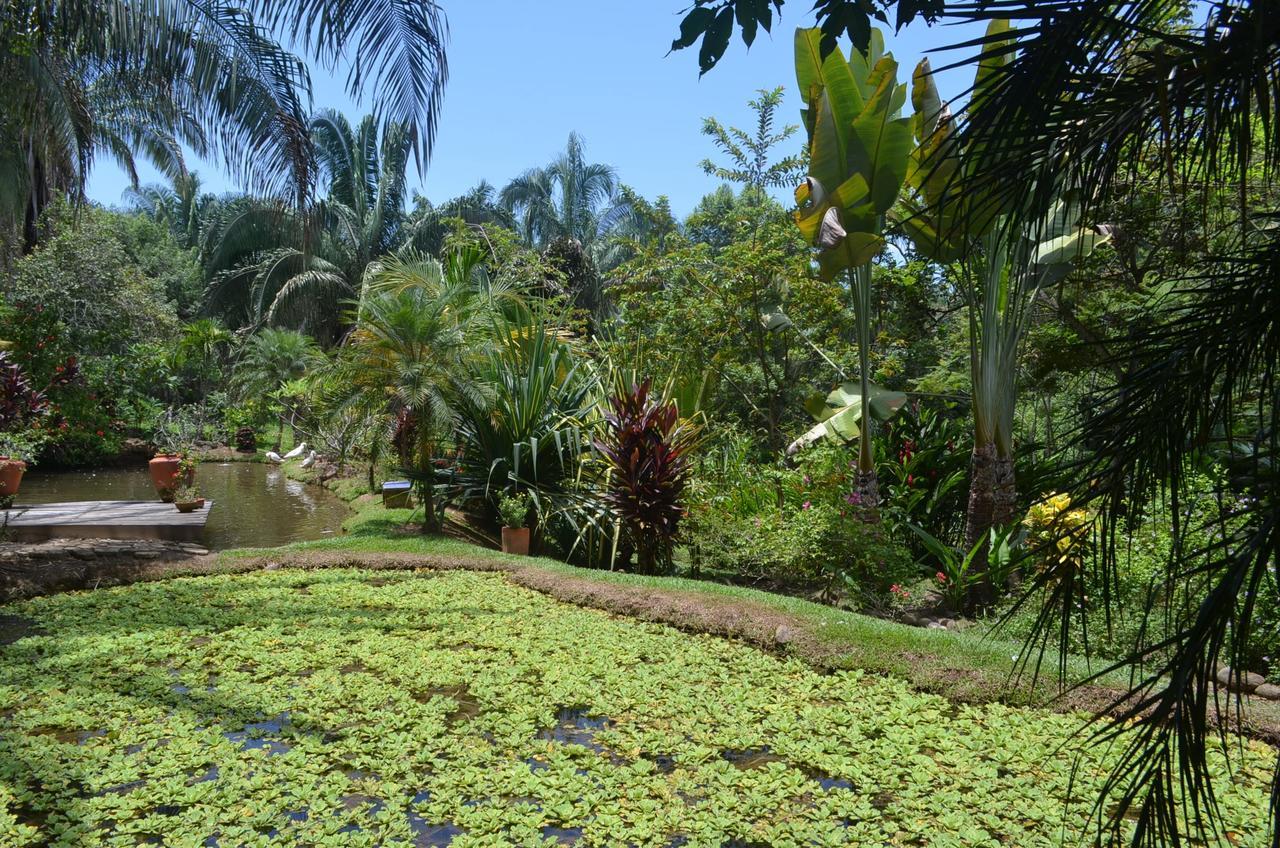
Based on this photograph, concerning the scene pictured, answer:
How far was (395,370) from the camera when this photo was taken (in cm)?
967

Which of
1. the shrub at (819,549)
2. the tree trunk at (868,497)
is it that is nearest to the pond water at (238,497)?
the shrub at (819,549)

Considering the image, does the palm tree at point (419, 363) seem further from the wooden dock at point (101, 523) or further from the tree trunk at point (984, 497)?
the tree trunk at point (984, 497)

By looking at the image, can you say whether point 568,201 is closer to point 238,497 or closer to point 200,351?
point 200,351

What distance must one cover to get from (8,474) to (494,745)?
9.54m

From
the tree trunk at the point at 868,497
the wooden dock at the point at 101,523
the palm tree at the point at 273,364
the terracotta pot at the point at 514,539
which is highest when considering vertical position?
the palm tree at the point at 273,364

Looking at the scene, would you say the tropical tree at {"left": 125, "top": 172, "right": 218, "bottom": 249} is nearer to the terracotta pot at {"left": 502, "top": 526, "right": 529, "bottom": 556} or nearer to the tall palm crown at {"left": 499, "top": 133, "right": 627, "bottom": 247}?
the tall palm crown at {"left": 499, "top": 133, "right": 627, "bottom": 247}

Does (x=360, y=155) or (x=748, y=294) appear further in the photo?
(x=360, y=155)

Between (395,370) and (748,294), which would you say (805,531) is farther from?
(395,370)

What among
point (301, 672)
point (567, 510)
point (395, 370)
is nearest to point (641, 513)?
point (567, 510)

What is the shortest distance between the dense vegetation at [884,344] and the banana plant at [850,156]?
26mm

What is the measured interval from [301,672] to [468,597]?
2003 mm

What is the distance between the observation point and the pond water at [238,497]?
1129 centimetres

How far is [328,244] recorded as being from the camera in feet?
88.5

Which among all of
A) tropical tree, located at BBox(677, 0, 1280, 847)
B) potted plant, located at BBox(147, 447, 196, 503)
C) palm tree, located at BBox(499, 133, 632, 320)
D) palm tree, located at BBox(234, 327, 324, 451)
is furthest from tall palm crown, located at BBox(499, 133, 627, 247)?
tropical tree, located at BBox(677, 0, 1280, 847)
